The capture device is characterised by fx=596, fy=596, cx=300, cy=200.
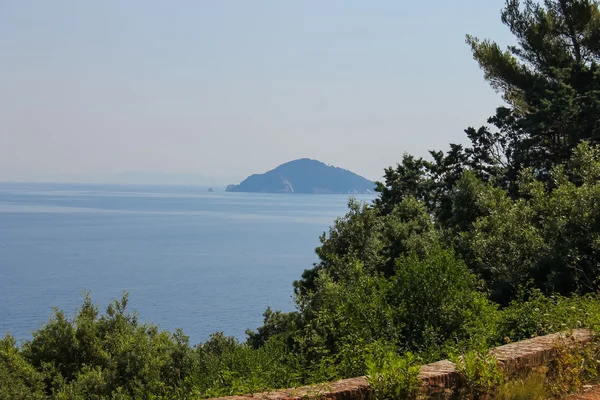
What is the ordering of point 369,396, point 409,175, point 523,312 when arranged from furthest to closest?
point 409,175, point 523,312, point 369,396

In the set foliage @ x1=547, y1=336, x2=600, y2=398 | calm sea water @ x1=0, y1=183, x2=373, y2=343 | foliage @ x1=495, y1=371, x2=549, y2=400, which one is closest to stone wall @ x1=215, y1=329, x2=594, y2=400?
foliage @ x1=547, y1=336, x2=600, y2=398

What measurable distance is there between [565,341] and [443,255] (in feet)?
11.8

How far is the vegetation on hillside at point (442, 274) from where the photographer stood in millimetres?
8945

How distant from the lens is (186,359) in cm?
2294

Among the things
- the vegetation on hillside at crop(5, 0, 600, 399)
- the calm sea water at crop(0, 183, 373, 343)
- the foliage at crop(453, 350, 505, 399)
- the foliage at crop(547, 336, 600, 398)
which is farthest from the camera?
the calm sea water at crop(0, 183, 373, 343)

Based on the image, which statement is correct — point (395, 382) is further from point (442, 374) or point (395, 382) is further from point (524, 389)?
point (524, 389)

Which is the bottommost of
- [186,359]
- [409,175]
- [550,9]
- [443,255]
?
[186,359]

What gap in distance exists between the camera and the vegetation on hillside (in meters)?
8.95

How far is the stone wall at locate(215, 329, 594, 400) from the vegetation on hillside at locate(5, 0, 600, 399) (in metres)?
0.27

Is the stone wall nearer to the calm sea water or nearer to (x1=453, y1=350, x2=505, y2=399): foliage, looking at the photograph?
(x1=453, y1=350, x2=505, y2=399): foliage

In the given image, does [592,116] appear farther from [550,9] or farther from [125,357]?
[125,357]

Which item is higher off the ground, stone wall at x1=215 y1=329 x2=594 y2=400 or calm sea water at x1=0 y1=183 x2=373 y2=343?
stone wall at x1=215 y1=329 x2=594 y2=400

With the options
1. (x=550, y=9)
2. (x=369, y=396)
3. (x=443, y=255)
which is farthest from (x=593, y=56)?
(x=369, y=396)

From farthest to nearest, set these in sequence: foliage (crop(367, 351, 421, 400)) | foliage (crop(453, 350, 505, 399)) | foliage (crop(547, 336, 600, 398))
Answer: foliage (crop(547, 336, 600, 398)) < foliage (crop(453, 350, 505, 399)) < foliage (crop(367, 351, 421, 400))
